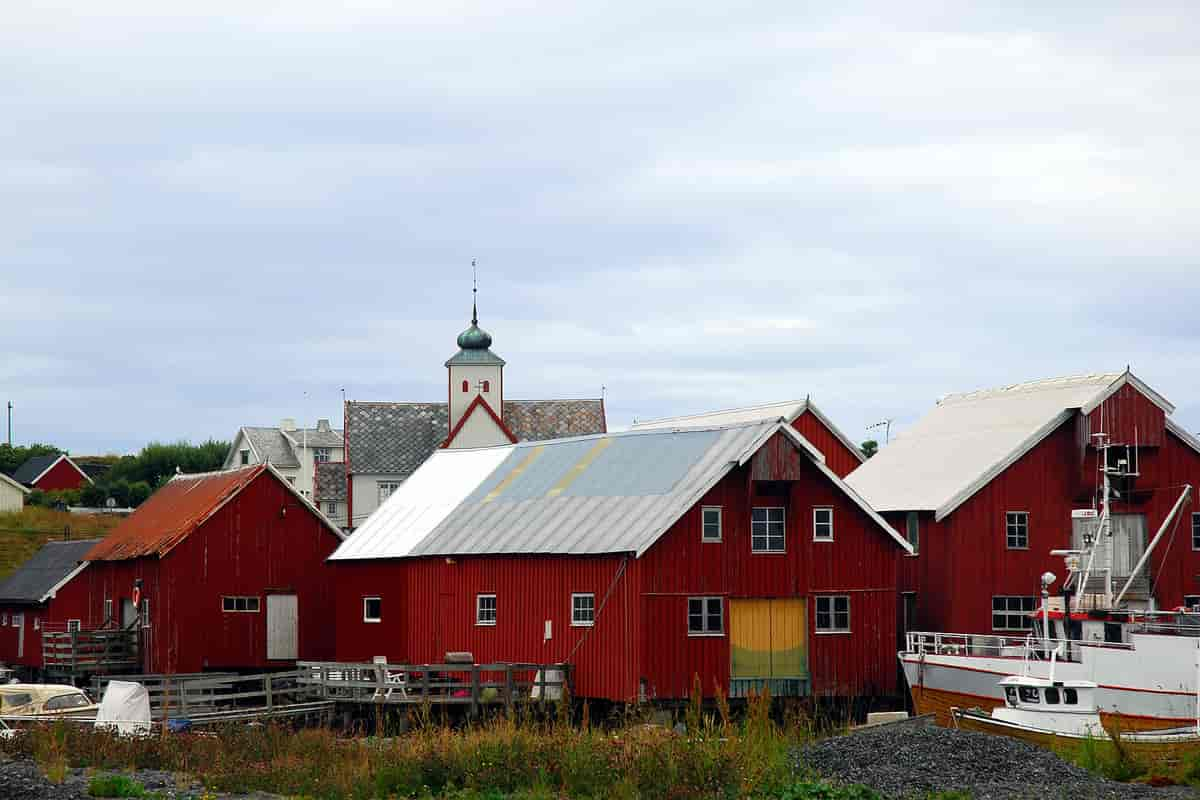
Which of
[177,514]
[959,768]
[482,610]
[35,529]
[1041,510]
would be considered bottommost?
[959,768]

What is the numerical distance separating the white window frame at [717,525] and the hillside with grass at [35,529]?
4452 centimetres

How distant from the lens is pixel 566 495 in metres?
44.6

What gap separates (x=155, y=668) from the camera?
5050 cm

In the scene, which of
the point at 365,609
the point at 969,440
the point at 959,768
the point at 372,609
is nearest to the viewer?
the point at 959,768

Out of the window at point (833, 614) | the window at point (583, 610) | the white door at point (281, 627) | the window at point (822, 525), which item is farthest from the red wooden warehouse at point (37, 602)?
the window at point (833, 614)

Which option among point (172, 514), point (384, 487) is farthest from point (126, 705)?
point (384, 487)

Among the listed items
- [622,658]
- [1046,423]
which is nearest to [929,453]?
[1046,423]

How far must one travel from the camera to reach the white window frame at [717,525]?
4097 centimetres

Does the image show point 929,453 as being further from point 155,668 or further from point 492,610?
point 155,668

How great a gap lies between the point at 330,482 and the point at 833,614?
185 feet

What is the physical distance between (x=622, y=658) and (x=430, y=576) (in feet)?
24.1

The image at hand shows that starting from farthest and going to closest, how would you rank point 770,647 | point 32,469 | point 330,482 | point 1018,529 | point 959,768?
point 32,469 < point 330,482 < point 1018,529 < point 770,647 < point 959,768

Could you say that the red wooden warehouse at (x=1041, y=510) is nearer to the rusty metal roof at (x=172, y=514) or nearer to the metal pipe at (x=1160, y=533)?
the metal pipe at (x=1160, y=533)

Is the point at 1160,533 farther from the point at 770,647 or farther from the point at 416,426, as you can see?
the point at 416,426
